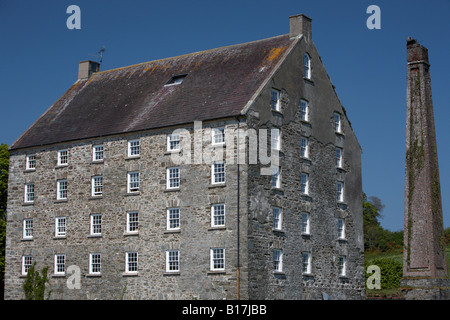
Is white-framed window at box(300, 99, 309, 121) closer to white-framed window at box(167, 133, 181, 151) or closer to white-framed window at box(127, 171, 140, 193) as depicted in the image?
white-framed window at box(167, 133, 181, 151)

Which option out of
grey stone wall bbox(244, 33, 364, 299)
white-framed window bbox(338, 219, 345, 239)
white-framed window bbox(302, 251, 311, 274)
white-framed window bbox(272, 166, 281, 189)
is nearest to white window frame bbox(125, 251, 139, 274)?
grey stone wall bbox(244, 33, 364, 299)

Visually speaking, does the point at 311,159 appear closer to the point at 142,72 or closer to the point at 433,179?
the point at 433,179

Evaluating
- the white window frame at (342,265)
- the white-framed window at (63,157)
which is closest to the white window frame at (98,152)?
the white-framed window at (63,157)

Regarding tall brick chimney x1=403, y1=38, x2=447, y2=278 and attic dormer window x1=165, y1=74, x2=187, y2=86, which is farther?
attic dormer window x1=165, y1=74, x2=187, y2=86

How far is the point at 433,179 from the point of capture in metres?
44.5

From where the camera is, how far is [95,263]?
45.8m

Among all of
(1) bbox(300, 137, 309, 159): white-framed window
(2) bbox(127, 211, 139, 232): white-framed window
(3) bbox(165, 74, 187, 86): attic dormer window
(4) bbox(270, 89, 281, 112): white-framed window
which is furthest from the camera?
(3) bbox(165, 74, 187, 86): attic dormer window

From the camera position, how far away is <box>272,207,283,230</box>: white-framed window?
42500 millimetres

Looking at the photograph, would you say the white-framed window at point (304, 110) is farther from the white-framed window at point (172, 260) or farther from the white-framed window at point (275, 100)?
the white-framed window at point (172, 260)

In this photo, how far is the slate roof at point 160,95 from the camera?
4422cm

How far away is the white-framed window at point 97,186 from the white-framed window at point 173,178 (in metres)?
5.08

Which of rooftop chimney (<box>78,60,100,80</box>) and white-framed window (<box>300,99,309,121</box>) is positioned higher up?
rooftop chimney (<box>78,60,100,80</box>)

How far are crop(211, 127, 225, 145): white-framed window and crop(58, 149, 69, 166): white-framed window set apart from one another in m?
11.0

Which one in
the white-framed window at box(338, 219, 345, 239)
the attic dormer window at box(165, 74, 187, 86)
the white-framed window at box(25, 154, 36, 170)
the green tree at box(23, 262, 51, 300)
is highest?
the attic dormer window at box(165, 74, 187, 86)
